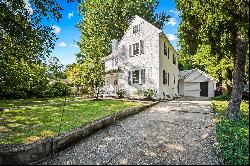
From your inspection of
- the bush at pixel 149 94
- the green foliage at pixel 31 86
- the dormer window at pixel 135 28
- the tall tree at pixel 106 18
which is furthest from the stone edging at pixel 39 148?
the tall tree at pixel 106 18

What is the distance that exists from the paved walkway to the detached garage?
24220mm

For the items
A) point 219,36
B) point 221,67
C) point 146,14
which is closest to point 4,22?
point 219,36

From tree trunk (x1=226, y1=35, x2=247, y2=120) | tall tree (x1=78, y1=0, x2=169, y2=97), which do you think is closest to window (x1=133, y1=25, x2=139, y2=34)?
tall tree (x1=78, y1=0, x2=169, y2=97)

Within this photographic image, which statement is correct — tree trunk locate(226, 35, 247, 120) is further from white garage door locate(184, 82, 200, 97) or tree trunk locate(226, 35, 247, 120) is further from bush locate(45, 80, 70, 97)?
white garage door locate(184, 82, 200, 97)

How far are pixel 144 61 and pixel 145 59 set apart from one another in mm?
214

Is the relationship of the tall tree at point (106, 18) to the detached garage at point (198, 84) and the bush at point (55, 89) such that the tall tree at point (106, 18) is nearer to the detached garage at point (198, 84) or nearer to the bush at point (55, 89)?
the bush at point (55, 89)

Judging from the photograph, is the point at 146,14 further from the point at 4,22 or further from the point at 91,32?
the point at 4,22

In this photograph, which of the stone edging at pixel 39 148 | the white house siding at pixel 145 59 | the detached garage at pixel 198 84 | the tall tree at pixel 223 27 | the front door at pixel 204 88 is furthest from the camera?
the front door at pixel 204 88

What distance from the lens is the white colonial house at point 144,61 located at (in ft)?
70.6

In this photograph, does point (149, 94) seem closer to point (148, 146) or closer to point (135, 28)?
point (135, 28)

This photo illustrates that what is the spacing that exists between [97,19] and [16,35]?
93.9ft

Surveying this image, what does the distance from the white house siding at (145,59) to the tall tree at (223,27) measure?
9199 millimetres

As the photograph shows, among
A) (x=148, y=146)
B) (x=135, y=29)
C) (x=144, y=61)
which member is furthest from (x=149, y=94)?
(x=148, y=146)

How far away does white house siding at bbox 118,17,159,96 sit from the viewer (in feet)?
70.5
